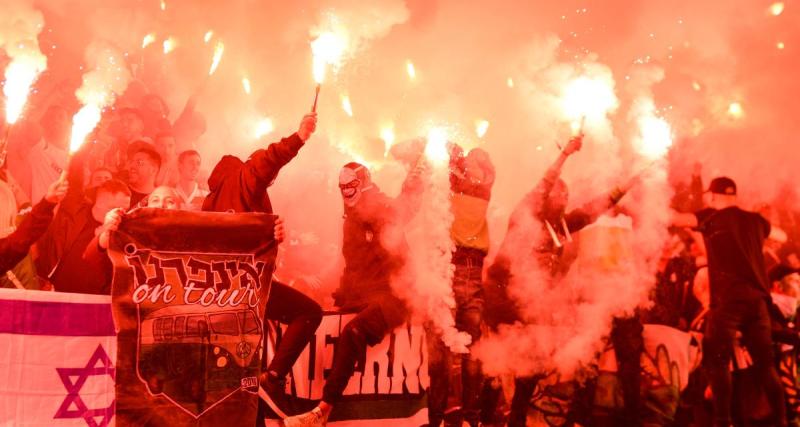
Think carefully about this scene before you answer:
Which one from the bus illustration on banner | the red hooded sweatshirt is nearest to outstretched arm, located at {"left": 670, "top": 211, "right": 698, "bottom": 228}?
the red hooded sweatshirt

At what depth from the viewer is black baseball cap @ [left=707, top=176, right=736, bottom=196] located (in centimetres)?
688

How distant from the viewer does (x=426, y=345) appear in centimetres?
503

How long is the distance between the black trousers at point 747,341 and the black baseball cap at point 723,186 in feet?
3.52

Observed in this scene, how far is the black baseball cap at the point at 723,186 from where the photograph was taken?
22.6 ft

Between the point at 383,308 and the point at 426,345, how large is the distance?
1.52ft

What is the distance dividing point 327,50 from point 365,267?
166 cm

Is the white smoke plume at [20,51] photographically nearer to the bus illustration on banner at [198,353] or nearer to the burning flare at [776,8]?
the bus illustration on banner at [198,353]

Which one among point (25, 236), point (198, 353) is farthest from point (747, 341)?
point (25, 236)

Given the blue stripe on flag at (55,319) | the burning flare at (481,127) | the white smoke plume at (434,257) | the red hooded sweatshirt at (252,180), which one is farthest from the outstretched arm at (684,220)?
the blue stripe on flag at (55,319)

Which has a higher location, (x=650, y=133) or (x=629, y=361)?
(x=650, y=133)

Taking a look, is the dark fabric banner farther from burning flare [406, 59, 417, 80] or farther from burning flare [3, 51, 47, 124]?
burning flare [406, 59, 417, 80]

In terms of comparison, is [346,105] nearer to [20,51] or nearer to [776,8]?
[20,51]

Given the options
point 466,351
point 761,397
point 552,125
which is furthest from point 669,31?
point 466,351

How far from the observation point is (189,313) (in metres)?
3.92
